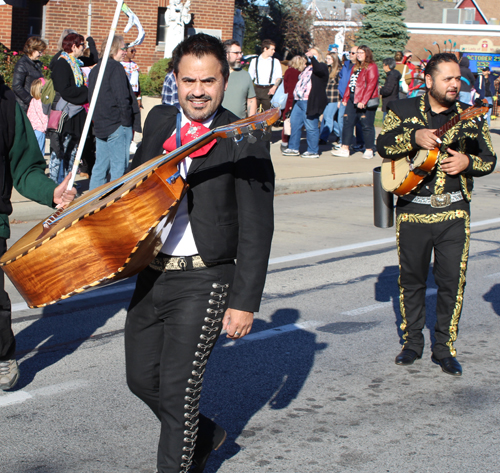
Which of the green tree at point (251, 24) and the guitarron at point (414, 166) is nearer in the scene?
the guitarron at point (414, 166)

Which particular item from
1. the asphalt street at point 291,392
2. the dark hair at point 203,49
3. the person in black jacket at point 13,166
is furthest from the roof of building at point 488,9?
the dark hair at point 203,49

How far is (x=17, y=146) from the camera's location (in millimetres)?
4090

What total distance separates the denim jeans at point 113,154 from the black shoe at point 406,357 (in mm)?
5217

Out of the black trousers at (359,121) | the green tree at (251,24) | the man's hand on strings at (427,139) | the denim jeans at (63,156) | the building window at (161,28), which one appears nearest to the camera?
the man's hand on strings at (427,139)

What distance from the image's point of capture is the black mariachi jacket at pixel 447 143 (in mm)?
4816

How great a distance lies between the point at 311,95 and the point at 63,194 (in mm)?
10895

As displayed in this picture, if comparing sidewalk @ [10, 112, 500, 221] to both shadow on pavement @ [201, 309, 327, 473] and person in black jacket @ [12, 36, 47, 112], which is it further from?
shadow on pavement @ [201, 309, 327, 473]

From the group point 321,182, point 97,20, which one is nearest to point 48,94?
point 321,182

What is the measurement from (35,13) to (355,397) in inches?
876

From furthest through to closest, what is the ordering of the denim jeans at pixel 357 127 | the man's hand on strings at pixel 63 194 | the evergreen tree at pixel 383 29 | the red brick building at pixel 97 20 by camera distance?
the evergreen tree at pixel 383 29
the red brick building at pixel 97 20
the denim jeans at pixel 357 127
the man's hand on strings at pixel 63 194

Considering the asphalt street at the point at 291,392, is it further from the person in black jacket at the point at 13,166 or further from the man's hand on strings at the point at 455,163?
the man's hand on strings at the point at 455,163

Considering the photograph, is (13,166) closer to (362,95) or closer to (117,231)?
(117,231)

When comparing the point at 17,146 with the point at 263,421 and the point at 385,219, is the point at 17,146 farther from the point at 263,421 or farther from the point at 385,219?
the point at 385,219

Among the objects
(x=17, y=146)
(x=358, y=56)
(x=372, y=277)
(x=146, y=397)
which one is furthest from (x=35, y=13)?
(x=146, y=397)
